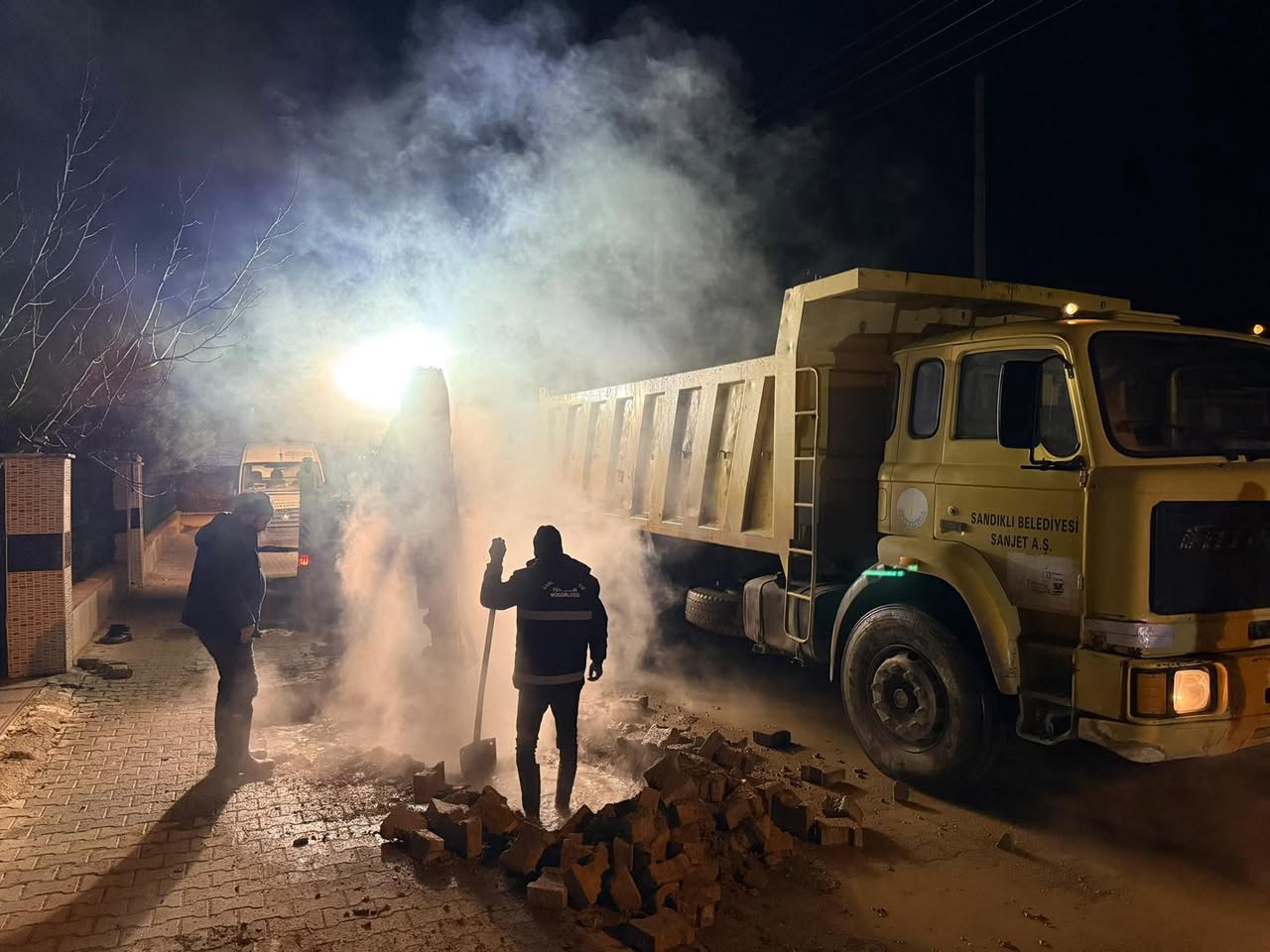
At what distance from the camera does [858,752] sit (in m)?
6.39

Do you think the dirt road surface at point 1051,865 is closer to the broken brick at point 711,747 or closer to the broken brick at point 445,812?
the broken brick at point 711,747

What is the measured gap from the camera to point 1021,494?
500 centimetres

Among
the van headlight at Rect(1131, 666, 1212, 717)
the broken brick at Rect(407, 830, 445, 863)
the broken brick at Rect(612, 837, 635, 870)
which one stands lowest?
the broken brick at Rect(407, 830, 445, 863)

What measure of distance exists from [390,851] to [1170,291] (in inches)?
595

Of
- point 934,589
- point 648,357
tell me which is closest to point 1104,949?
point 934,589

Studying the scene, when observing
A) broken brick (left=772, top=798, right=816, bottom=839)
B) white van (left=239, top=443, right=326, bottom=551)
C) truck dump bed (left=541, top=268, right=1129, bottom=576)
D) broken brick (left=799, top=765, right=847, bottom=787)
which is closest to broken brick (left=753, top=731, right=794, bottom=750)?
broken brick (left=799, top=765, right=847, bottom=787)

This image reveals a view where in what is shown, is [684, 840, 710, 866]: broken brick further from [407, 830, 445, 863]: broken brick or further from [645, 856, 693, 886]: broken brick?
[407, 830, 445, 863]: broken brick

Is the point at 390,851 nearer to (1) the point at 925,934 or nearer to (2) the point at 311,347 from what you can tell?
(1) the point at 925,934

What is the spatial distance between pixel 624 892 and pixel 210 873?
7.01 feet

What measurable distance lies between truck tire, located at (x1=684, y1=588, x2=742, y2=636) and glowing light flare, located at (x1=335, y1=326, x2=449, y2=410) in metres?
6.99

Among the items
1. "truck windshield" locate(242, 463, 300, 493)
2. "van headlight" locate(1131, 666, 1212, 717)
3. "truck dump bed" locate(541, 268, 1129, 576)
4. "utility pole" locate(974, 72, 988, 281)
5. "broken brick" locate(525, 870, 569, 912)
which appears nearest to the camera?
"broken brick" locate(525, 870, 569, 912)

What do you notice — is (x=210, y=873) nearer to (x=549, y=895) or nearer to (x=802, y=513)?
(x=549, y=895)

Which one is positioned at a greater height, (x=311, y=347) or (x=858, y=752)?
(x=311, y=347)

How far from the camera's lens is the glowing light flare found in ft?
49.7
